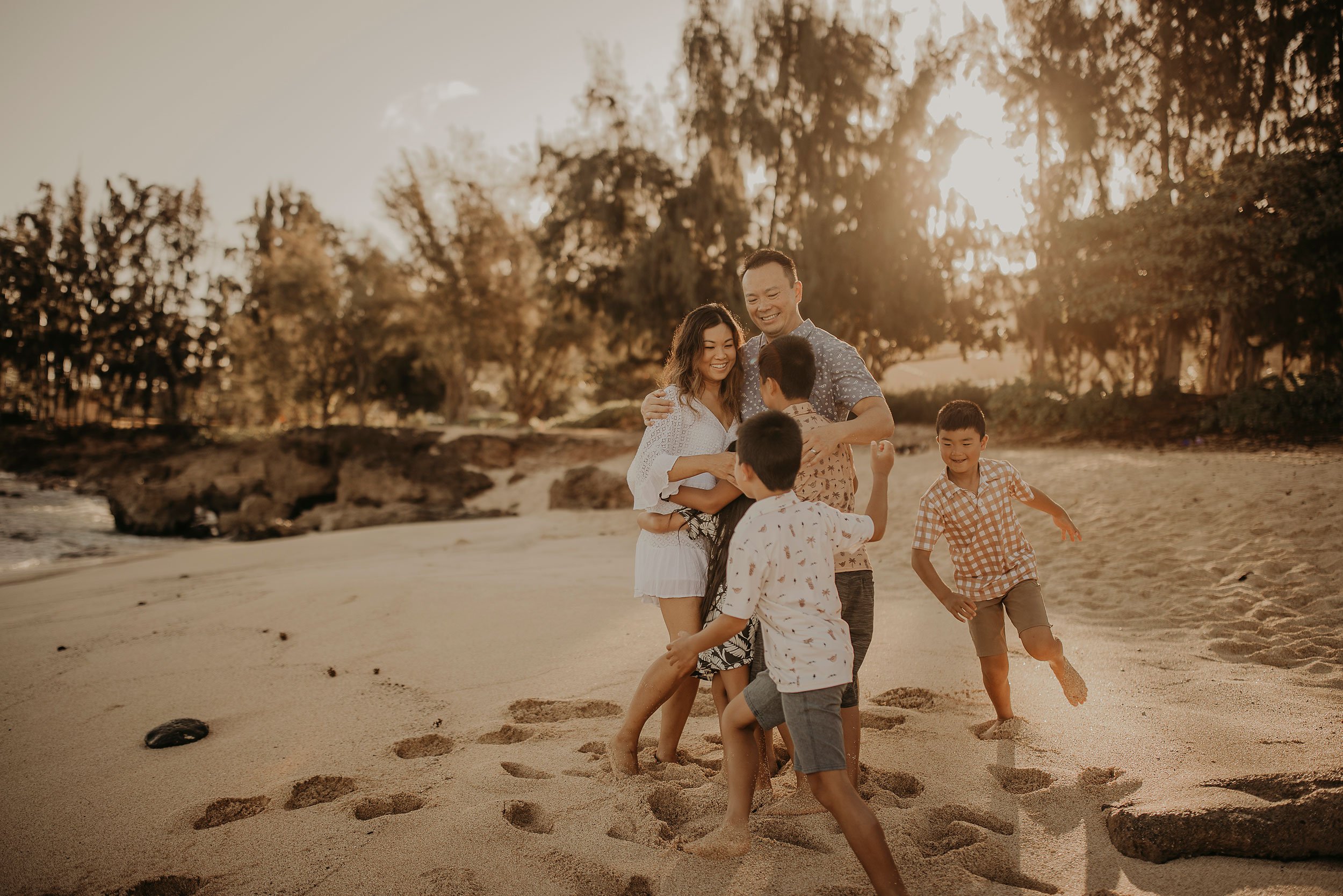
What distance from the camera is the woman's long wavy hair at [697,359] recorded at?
299 cm

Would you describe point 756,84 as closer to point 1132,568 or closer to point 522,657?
point 1132,568

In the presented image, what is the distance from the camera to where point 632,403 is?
31938mm

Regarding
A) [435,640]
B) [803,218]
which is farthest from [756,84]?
[435,640]

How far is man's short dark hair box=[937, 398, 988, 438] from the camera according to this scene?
10.8 ft

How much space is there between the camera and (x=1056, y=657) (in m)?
3.24

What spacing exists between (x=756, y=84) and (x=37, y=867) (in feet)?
72.3

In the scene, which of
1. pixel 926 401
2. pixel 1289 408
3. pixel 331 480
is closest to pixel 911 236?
pixel 926 401

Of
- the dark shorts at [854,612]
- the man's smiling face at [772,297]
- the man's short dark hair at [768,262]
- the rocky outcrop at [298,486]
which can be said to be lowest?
the rocky outcrop at [298,486]

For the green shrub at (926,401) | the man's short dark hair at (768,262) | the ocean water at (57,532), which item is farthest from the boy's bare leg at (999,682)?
the green shrub at (926,401)

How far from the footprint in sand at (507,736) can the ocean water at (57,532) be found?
1226cm

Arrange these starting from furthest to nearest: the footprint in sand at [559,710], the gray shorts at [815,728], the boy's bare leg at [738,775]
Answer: the footprint in sand at [559,710]
the boy's bare leg at [738,775]
the gray shorts at [815,728]

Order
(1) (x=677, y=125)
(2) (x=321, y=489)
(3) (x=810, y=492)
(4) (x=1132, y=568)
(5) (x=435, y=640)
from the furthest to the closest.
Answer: (1) (x=677, y=125), (2) (x=321, y=489), (4) (x=1132, y=568), (5) (x=435, y=640), (3) (x=810, y=492)

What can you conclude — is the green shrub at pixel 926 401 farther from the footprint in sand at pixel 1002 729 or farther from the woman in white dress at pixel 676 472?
the woman in white dress at pixel 676 472

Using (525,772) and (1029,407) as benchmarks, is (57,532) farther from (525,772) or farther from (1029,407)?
(1029,407)
